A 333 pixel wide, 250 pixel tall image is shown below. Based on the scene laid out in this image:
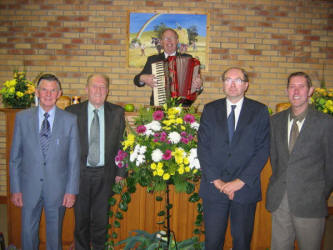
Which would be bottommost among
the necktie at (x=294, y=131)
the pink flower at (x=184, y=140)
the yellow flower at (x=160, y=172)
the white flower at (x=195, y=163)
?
the yellow flower at (x=160, y=172)

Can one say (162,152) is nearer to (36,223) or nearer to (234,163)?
(234,163)

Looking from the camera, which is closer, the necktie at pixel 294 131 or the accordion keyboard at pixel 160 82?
the necktie at pixel 294 131

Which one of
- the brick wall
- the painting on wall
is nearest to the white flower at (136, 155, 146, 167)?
the brick wall

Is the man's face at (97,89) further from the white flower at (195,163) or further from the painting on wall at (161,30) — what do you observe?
the painting on wall at (161,30)

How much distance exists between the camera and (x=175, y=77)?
9.61ft

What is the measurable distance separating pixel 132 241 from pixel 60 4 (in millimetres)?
3762

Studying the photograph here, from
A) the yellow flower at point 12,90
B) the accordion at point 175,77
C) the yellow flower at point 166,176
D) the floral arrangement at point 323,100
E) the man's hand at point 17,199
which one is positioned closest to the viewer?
the yellow flower at point 166,176

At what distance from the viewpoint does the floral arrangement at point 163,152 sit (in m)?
2.04

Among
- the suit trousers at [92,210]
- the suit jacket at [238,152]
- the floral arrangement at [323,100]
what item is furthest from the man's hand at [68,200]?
the floral arrangement at [323,100]

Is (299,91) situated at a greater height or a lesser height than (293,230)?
greater

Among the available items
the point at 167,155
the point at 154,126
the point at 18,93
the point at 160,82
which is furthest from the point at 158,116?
the point at 18,93

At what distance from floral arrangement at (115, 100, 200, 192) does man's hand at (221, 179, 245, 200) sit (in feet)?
0.83

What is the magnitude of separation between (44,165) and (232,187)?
1.41 metres

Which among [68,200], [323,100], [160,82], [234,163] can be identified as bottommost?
[68,200]
